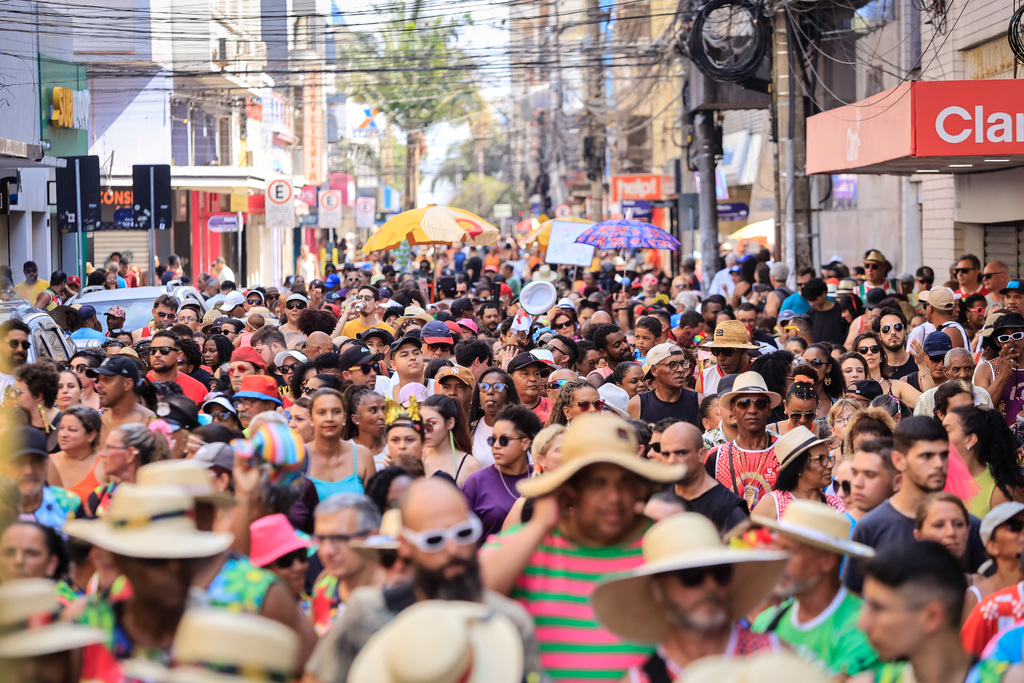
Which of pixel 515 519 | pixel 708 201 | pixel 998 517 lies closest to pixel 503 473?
pixel 515 519

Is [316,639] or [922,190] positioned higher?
[922,190]

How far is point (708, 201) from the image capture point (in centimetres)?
2414

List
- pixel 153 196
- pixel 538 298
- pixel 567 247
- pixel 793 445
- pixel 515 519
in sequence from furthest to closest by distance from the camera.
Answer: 1. pixel 153 196
2. pixel 567 247
3. pixel 538 298
4. pixel 793 445
5. pixel 515 519

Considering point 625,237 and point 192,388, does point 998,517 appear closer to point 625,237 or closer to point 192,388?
point 192,388

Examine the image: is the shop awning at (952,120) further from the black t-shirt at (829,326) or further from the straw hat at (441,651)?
the straw hat at (441,651)

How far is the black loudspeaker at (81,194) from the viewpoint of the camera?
70.0 ft

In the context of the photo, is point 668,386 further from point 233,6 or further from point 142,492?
point 233,6

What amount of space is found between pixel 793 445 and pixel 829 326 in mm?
7306

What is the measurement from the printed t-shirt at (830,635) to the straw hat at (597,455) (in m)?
0.63

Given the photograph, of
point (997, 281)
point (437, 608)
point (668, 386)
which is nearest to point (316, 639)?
point (437, 608)

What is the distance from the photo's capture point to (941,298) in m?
11.2

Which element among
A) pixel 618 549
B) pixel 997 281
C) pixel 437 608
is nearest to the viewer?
pixel 437 608

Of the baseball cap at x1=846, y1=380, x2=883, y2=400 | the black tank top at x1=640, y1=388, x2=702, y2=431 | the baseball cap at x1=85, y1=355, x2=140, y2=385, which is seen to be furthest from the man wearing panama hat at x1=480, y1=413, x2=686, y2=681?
the black tank top at x1=640, y1=388, x2=702, y2=431

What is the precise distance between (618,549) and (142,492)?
1.52m
